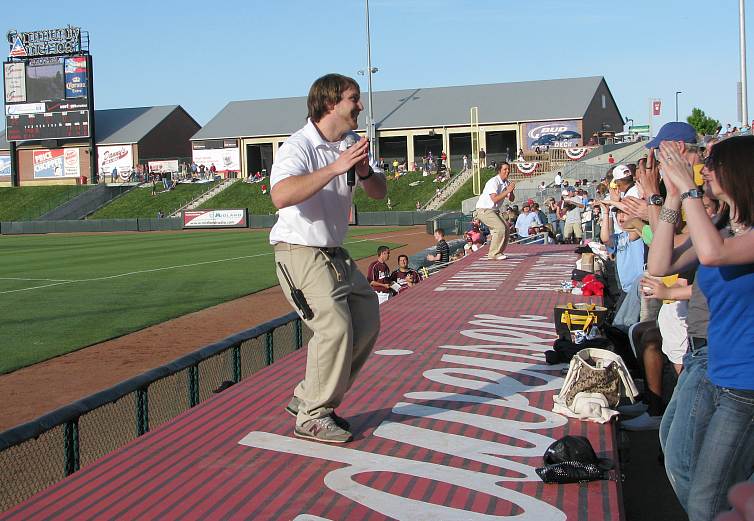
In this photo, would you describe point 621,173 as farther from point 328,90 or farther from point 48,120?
point 48,120

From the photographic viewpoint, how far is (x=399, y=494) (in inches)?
157

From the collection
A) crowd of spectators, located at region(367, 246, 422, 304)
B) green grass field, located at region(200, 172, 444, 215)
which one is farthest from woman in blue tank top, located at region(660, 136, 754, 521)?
green grass field, located at region(200, 172, 444, 215)

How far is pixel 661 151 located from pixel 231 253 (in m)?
27.7

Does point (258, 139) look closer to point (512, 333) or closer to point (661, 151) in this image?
point (512, 333)

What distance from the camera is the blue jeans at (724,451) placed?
3.16 m

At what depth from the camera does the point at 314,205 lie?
15.6 ft

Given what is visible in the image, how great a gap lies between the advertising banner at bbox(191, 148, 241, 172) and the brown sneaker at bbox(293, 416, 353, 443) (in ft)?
206

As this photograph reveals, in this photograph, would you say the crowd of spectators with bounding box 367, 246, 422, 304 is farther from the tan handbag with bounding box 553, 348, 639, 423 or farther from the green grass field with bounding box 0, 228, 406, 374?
the tan handbag with bounding box 553, 348, 639, 423

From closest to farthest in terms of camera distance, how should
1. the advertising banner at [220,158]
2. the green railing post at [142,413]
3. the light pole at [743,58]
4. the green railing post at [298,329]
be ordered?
the green railing post at [142,413] → the green railing post at [298,329] → the light pole at [743,58] → the advertising banner at [220,158]

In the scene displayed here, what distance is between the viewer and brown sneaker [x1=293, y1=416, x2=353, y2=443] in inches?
186

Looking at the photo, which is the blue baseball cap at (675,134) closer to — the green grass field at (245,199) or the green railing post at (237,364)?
the green railing post at (237,364)

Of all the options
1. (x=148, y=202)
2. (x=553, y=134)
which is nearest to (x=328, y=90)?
(x=553, y=134)

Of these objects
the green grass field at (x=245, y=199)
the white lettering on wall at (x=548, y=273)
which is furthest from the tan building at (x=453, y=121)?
the white lettering on wall at (x=548, y=273)

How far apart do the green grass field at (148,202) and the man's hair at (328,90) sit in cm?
5509
